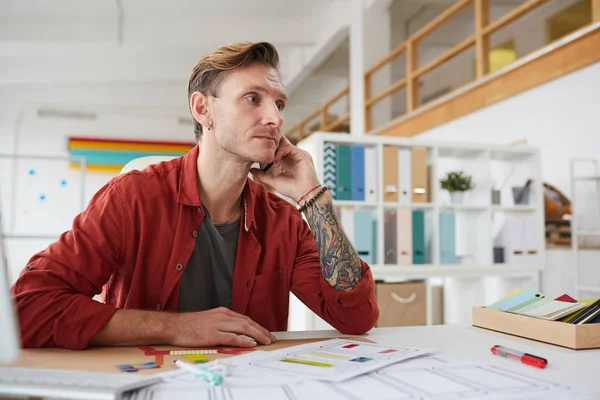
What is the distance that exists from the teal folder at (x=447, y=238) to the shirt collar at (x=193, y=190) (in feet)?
6.56

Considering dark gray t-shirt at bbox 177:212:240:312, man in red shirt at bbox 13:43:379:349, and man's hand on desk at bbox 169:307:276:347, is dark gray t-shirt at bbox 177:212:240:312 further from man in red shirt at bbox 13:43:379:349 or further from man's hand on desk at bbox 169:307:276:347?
man's hand on desk at bbox 169:307:276:347

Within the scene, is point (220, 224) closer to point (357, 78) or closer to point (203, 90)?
point (203, 90)

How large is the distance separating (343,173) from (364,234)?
0.37 meters

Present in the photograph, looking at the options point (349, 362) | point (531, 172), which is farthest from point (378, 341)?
point (531, 172)

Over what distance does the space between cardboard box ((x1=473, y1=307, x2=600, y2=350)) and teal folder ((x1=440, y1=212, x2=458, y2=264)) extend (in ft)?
6.68

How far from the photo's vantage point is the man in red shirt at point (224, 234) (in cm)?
121

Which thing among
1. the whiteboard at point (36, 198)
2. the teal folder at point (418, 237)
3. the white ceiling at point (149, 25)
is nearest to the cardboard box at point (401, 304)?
the teal folder at point (418, 237)

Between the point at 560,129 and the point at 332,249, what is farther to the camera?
the point at 560,129

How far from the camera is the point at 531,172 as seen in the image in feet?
11.6

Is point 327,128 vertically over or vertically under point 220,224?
over

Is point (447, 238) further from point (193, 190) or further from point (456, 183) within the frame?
point (193, 190)

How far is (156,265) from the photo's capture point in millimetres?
1298

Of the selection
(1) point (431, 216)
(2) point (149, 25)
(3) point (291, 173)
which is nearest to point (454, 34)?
(2) point (149, 25)

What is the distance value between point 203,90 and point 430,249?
2155 mm
